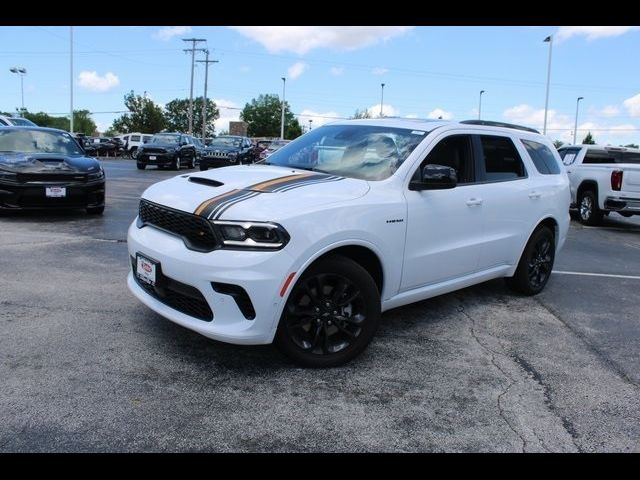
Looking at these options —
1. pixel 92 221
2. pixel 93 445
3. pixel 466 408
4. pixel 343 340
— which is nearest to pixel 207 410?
pixel 93 445

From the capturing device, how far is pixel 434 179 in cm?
404

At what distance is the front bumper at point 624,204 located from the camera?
37.4ft

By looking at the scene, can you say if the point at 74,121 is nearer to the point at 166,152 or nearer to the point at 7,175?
the point at 166,152

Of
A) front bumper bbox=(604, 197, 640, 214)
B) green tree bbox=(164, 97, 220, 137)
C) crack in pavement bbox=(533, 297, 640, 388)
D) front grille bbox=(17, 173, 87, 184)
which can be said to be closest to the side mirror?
crack in pavement bbox=(533, 297, 640, 388)

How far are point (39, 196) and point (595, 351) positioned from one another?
25.9 ft

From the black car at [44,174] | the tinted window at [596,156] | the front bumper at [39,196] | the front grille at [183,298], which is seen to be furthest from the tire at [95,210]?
the tinted window at [596,156]

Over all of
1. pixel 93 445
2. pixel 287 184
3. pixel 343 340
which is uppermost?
pixel 287 184

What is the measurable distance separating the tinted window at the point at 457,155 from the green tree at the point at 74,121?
116 m

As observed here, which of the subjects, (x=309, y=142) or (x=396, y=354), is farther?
(x=309, y=142)

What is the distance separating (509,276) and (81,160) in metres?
7.12

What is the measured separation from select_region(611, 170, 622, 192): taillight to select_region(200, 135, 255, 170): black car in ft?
50.0

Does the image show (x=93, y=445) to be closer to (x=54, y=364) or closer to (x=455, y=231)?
(x=54, y=364)

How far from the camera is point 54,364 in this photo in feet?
11.6

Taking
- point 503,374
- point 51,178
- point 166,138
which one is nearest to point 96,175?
point 51,178
